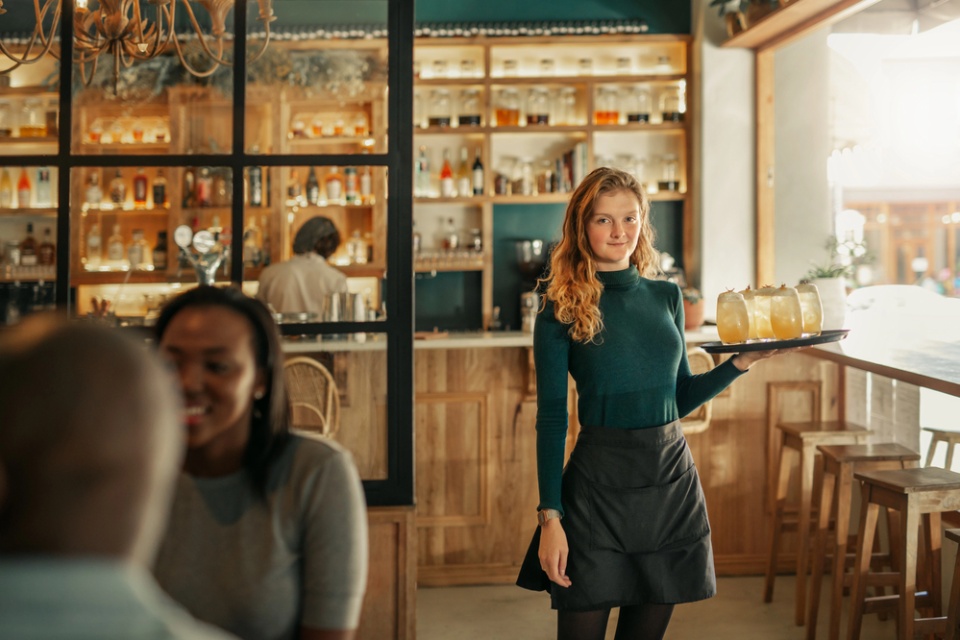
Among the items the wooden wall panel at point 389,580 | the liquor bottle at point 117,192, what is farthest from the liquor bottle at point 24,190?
the wooden wall panel at point 389,580

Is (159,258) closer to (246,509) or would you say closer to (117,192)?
(117,192)

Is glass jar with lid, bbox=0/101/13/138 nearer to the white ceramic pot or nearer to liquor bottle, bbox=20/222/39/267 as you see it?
liquor bottle, bbox=20/222/39/267

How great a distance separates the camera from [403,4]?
2.40 meters

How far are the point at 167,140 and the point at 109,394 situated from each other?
198cm

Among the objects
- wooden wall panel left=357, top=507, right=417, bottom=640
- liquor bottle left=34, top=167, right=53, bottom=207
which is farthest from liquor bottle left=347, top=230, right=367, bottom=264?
liquor bottle left=34, top=167, right=53, bottom=207

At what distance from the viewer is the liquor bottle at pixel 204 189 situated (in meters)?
2.61

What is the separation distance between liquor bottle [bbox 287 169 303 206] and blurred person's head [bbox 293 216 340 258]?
0.11 meters

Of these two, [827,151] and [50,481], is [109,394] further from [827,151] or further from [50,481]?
[827,151]

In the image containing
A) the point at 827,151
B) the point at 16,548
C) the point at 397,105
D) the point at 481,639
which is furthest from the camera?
the point at 827,151

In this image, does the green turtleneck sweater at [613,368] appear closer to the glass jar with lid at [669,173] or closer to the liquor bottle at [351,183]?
the liquor bottle at [351,183]

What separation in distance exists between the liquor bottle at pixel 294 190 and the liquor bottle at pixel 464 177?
306 cm

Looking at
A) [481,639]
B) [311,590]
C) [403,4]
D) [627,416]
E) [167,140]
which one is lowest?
[481,639]

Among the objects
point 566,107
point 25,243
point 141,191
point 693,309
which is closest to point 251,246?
point 25,243

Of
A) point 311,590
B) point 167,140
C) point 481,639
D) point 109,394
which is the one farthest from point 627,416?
point 481,639
